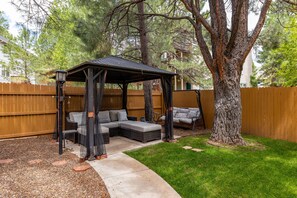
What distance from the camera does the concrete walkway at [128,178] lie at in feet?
9.63

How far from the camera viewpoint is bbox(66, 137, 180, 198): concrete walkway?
2936 mm

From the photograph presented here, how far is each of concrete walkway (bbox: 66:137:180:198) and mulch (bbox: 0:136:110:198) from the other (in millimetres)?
173

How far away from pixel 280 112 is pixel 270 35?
5.43m

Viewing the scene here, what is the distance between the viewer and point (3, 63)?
1265cm

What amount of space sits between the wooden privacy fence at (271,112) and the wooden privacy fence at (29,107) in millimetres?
6502

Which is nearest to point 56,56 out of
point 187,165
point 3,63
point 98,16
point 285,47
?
point 3,63

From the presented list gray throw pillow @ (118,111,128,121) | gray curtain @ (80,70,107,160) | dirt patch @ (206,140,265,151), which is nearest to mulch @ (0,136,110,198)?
gray curtain @ (80,70,107,160)

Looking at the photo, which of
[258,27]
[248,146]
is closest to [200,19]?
[258,27]

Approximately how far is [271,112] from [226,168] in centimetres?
360

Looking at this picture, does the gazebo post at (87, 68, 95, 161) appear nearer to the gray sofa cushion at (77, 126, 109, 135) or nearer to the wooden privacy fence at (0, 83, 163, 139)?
the gray sofa cushion at (77, 126, 109, 135)

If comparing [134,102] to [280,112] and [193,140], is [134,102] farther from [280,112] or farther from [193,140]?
[280,112]

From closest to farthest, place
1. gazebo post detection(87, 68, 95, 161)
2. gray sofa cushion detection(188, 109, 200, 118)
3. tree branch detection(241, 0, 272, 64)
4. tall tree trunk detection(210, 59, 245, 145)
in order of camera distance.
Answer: gazebo post detection(87, 68, 95, 161), tree branch detection(241, 0, 272, 64), tall tree trunk detection(210, 59, 245, 145), gray sofa cushion detection(188, 109, 200, 118)

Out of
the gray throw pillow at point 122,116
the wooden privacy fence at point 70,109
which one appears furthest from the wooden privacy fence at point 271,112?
the gray throw pillow at point 122,116

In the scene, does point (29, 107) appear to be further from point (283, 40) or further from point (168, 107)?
point (283, 40)
